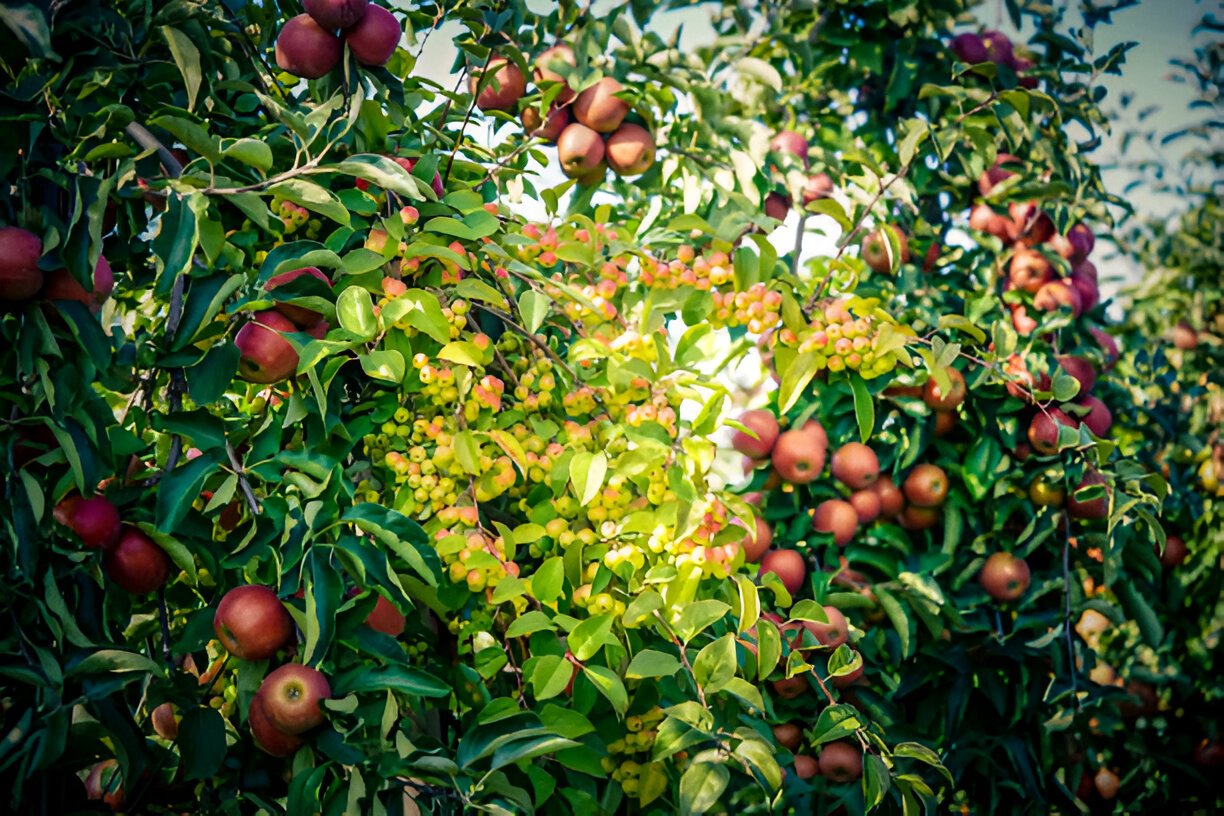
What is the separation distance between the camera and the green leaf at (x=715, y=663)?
47.5 inches

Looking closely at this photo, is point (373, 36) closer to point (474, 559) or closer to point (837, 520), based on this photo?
point (474, 559)

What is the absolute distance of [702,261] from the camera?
1612 millimetres

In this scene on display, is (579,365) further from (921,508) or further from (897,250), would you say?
(921,508)

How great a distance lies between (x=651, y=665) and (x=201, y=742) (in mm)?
512

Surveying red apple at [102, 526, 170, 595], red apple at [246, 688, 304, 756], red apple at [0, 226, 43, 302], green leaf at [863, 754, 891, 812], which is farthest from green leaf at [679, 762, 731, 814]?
red apple at [0, 226, 43, 302]

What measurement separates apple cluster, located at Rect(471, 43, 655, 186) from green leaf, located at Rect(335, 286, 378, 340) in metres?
0.64

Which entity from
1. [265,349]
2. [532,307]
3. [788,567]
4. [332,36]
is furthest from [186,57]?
[788,567]

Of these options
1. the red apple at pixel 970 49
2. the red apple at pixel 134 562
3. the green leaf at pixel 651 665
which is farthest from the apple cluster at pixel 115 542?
the red apple at pixel 970 49

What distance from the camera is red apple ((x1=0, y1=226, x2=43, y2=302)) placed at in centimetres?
110

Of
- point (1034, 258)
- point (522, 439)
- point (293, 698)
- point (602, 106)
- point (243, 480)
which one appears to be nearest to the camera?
point (293, 698)

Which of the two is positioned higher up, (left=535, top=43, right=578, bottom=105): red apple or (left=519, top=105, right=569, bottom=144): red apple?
(left=535, top=43, right=578, bottom=105): red apple

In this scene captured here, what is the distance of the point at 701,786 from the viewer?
1.10 metres

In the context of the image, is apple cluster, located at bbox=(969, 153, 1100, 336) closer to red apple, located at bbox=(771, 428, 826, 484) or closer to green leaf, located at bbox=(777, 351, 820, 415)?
red apple, located at bbox=(771, 428, 826, 484)

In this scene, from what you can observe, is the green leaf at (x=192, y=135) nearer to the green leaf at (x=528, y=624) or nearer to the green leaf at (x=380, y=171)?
the green leaf at (x=380, y=171)
